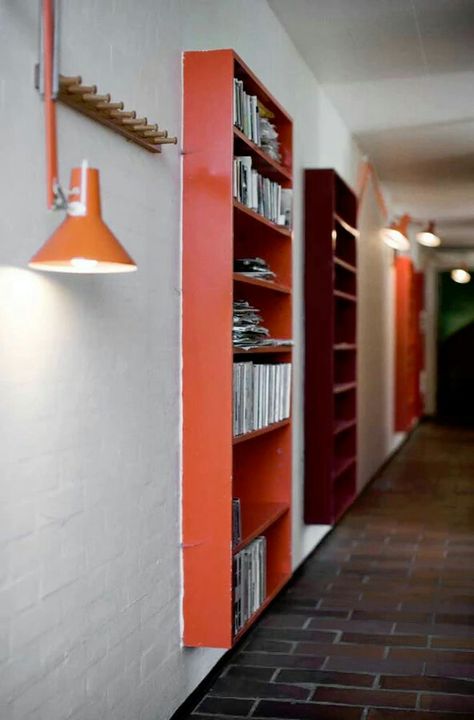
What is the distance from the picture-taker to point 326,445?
6527 mm

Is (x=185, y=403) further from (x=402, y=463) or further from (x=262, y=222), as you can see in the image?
(x=402, y=463)

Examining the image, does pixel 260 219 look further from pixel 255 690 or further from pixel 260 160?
pixel 255 690

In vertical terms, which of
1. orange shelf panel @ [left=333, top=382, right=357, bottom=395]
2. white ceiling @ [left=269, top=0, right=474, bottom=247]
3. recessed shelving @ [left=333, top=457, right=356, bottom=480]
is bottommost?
recessed shelving @ [left=333, top=457, right=356, bottom=480]

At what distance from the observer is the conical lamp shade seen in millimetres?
2289

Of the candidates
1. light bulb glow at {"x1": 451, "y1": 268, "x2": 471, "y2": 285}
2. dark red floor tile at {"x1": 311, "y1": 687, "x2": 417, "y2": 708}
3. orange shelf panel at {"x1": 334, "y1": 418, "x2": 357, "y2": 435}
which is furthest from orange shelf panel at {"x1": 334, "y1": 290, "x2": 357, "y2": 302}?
light bulb glow at {"x1": 451, "y1": 268, "x2": 471, "y2": 285}

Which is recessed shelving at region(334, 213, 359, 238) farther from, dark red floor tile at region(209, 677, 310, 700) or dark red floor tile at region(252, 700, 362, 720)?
dark red floor tile at region(252, 700, 362, 720)

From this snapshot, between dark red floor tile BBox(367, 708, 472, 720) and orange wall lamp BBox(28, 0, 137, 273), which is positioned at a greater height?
orange wall lamp BBox(28, 0, 137, 273)

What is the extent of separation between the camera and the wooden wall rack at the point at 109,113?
2686mm

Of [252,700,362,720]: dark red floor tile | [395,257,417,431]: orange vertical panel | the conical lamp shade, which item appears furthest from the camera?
[395,257,417,431]: orange vertical panel

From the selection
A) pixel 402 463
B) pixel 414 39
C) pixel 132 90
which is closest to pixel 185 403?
pixel 132 90

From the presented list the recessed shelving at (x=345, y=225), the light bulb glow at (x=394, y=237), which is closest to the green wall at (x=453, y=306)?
the light bulb glow at (x=394, y=237)

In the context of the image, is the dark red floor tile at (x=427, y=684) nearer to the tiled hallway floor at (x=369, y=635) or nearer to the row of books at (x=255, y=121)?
the tiled hallway floor at (x=369, y=635)

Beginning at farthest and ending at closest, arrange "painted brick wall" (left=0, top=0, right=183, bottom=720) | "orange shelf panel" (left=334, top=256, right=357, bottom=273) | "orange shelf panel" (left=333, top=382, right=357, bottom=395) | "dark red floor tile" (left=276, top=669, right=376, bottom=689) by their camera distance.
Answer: "orange shelf panel" (left=333, top=382, right=357, bottom=395) < "orange shelf panel" (left=334, top=256, right=357, bottom=273) < "dark red floor tile" (left=276, top=669, right=376, bottom=689) < "painted brick wall" (left=0, top=0, right=183, bottom=720)

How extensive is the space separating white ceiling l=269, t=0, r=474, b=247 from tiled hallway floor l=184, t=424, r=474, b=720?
3195 mm
